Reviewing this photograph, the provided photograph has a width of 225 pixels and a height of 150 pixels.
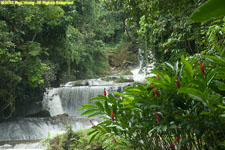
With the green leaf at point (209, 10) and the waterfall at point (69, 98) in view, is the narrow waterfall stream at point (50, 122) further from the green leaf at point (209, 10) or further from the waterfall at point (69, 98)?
the green leaf at point (209, 10)

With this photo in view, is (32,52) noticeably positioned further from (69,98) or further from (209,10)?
(209,10)

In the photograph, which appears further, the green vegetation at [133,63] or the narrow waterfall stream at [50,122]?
the narrow waterfall stream at [50,122]

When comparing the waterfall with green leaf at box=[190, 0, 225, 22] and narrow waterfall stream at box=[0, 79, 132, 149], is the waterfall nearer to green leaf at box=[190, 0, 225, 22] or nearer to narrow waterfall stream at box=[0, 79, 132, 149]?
narrow waterfall stream at box=[0, 79, 132, 149]

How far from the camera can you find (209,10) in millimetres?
302

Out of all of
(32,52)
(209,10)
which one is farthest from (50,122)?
(209,10)

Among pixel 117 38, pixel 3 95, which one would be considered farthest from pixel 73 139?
pixel 117 38

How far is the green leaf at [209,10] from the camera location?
0.30 metres

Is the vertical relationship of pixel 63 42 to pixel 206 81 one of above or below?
above

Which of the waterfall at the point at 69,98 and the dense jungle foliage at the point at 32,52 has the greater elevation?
the dense jungle foliage at the point at 32,52

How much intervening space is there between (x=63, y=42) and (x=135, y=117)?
7.70 m

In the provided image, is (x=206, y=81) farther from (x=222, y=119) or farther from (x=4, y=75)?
(x=4, y=75)

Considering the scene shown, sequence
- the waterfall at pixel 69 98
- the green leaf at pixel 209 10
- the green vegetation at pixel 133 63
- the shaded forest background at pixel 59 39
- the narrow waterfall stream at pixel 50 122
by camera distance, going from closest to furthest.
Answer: the green leaf at pixel 209 10
the green vegetation at pixel 133 63
the shaded forest background at pixel 59 39
the narrow waterfall stream at pixel 50 122
the waterfall at pixel 69 98

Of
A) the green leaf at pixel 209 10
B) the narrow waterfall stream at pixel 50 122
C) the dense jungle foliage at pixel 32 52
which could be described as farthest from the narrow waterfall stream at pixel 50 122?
the green leaf at pixel 209 10

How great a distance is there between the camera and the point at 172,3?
2.57 meters
